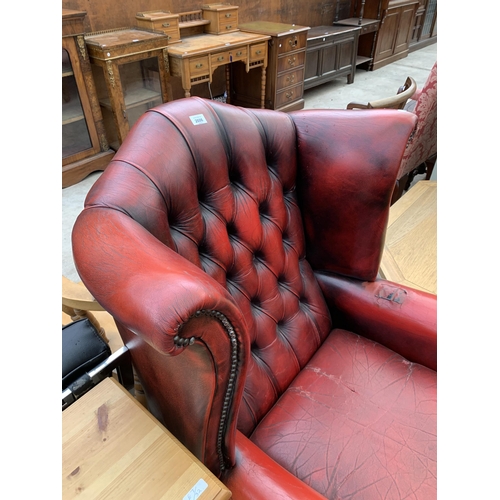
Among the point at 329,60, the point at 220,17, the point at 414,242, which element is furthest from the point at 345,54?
the point at 414,242

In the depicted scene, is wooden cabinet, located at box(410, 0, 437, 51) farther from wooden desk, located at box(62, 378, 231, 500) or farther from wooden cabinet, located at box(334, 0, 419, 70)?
wooden desk, located at box(62, 378, 231, 500)

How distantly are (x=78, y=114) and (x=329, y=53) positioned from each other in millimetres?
2880

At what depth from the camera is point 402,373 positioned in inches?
40.6

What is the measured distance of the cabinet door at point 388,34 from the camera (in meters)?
4.98

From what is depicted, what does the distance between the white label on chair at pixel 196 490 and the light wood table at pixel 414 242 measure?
1.07m

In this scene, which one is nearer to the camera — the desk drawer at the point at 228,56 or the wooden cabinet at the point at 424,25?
the desk drawer at the point at 228,56

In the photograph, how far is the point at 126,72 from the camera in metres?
2.64

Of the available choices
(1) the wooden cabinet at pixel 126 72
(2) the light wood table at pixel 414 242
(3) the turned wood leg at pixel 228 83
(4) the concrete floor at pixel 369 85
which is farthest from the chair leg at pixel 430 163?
(3) the turned wood leg at pixel 228 83

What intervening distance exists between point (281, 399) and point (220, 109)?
0.73 m

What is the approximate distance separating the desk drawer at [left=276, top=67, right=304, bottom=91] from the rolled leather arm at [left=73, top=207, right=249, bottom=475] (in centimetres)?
328

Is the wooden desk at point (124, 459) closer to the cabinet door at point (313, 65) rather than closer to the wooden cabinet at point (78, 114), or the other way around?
the wooden cabinet at point (78, 114)

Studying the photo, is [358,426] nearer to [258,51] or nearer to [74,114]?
[74,114]

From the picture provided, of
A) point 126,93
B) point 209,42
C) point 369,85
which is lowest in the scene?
point 369,85
